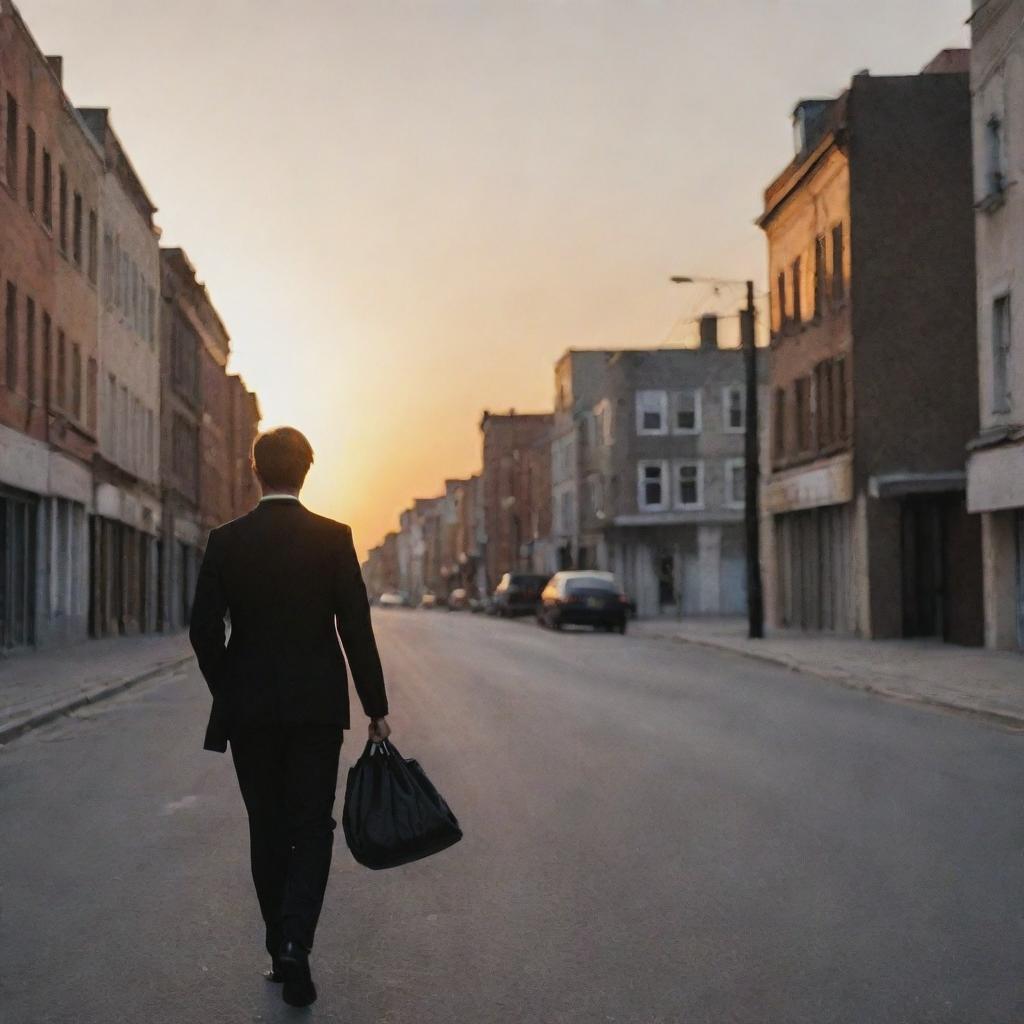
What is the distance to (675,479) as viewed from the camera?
70.7 m

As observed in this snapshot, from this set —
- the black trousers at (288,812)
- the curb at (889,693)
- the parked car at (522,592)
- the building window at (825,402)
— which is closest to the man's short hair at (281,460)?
the black trousers at (288,812)

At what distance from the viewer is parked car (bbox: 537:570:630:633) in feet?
148

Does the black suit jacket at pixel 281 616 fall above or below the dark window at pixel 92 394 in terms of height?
below

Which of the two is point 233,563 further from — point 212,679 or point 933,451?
point 933,451

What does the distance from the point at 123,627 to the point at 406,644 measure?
11978mm

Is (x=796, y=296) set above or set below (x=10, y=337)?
above

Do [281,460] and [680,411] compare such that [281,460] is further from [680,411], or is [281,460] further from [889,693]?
[680,411]

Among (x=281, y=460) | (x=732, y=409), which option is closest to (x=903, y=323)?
(x=281, y=460)

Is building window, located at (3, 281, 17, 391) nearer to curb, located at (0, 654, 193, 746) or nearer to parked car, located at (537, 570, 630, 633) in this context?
curb, located at (0, 654, 193, 746)

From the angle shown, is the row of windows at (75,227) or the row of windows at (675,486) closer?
the row of windows at (75,227)

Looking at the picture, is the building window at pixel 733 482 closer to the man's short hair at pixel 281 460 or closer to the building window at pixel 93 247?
the building window at pixel 93 247

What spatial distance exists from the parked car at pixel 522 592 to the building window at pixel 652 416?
406 inches

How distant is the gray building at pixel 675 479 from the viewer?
69625 millimetres

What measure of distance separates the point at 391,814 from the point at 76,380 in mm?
33431
